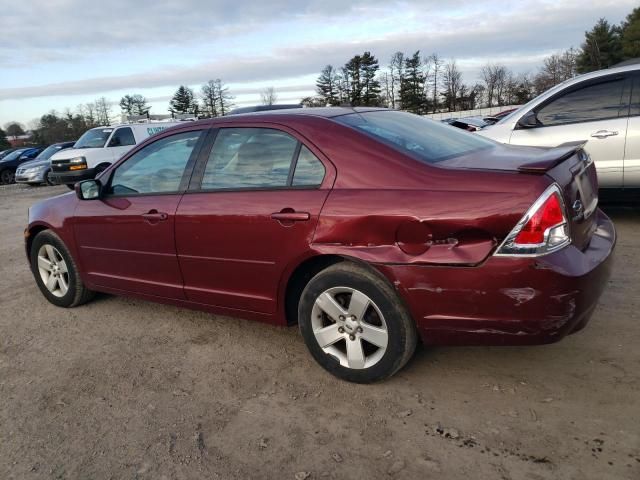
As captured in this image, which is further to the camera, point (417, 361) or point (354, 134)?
point (417, 361)

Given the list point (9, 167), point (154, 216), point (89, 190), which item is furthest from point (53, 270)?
point (9, 167)

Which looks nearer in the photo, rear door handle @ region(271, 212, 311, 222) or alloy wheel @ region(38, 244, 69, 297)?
rear door handle @ region(271, 212, 311, 222)

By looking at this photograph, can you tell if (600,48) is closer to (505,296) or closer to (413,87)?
(413,87)

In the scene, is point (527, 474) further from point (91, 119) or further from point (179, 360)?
point (91, 119)

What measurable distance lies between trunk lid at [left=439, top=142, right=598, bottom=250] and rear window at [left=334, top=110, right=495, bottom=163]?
0.15 meters

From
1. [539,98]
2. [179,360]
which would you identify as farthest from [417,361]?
[539,98]

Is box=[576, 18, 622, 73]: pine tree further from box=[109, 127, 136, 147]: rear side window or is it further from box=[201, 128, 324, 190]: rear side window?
box=[201, 128, 324, 190]: rear side window

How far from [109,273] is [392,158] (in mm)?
2576

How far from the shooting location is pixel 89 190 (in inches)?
164

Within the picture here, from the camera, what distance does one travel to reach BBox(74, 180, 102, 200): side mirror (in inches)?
164

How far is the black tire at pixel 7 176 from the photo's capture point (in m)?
24.2

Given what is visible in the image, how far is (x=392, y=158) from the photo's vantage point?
2836mm

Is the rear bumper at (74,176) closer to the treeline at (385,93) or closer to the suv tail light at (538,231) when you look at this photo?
the suv tail light at (538,231)

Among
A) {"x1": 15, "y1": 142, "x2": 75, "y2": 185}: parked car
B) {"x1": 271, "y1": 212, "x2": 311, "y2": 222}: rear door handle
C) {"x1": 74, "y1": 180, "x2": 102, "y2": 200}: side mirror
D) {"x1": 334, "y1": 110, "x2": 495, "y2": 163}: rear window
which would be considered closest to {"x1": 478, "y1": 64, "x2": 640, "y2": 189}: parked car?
{"x1": 334, "y1": 110, "x2": 495, "y2": 163}: rear window
